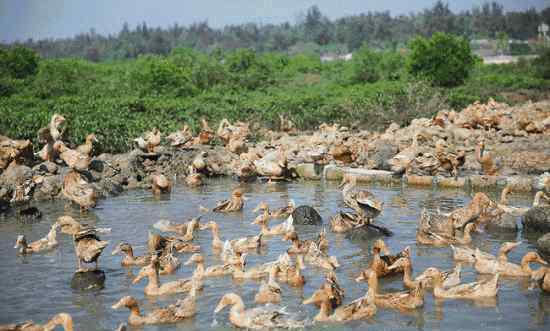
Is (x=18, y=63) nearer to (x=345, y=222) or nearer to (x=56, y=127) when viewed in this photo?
(x=56, y=127)

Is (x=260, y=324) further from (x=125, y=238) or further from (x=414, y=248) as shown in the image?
(x=125, y=238)

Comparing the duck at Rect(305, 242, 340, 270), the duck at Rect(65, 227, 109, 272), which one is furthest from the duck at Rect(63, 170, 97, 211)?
the duck at Rect(305, 242, 340, 270)

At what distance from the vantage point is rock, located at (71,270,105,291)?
10.5m

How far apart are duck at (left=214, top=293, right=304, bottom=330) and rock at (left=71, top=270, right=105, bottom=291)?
2.55 metres

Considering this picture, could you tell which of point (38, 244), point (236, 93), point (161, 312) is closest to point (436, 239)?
point (161, 312)

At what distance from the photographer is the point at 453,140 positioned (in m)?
22.6

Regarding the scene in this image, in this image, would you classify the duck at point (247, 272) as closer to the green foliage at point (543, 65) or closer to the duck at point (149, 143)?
the duck at point (149, 143)

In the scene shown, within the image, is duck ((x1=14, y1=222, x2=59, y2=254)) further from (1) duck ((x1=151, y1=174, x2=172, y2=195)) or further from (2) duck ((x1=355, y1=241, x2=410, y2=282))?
(2) duck ((x1=355, y1=241, x2=410, y2=282))

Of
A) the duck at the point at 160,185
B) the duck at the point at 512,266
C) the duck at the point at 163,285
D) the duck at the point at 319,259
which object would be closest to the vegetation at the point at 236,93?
the duck at the point at 160,185

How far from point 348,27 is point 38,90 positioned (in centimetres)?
11471

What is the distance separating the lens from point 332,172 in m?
19.8

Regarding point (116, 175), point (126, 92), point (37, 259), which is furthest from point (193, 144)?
point (126, 92)

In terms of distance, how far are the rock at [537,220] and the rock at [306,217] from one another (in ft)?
12.8

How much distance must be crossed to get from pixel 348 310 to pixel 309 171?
36.9 ft
